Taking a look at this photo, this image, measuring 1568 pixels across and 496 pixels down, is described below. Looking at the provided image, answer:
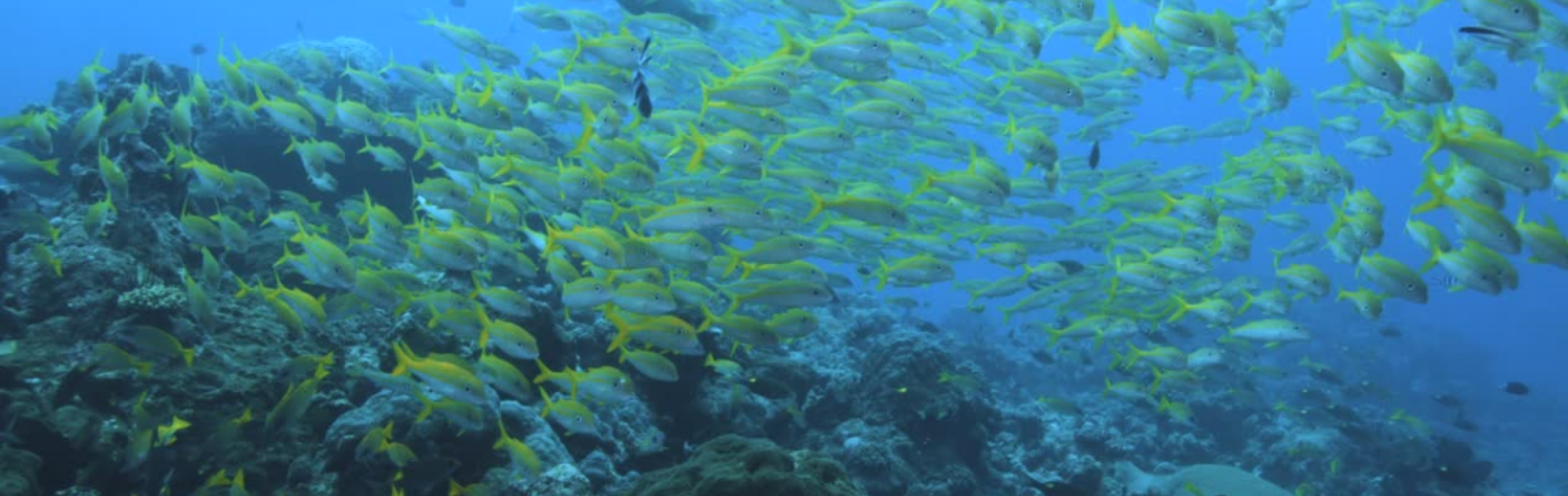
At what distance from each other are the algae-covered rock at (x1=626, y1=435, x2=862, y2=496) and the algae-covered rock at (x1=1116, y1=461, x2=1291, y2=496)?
5.51 m

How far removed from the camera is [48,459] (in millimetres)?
4516

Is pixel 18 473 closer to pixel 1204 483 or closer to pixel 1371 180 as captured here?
pixel 1204 483

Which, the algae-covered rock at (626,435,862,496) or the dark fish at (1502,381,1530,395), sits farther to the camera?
the dark fish at (1502,381,1530,395)

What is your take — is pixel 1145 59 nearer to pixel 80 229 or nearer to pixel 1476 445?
pixel 80 229

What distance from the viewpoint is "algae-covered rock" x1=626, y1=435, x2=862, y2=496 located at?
3.75m

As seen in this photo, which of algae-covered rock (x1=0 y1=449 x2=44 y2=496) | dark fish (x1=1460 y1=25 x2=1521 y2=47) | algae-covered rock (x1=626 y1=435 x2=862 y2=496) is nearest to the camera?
algae-covered rock (x1=626 y1=435 x2=862 y2=496)

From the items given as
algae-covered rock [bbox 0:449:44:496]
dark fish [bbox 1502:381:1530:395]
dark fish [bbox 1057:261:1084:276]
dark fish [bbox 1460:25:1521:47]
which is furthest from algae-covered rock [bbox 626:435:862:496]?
dark fish [bbox 1502:381:1530:395]

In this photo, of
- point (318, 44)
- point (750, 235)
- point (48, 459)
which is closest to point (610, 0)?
point (318, 44)

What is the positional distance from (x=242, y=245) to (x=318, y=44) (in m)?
12.4

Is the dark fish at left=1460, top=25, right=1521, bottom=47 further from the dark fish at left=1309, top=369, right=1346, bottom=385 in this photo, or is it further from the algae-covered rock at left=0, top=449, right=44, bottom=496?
the algae-covered rock at left=0, top=449, right=44, bottom=496

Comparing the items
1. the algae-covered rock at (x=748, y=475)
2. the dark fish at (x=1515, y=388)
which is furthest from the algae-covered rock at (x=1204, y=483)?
the dark fish at (x=1515, y=388)

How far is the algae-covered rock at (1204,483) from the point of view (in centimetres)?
869

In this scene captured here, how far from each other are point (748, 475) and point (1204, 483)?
7017mm

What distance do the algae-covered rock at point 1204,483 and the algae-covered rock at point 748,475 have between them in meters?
5.51
